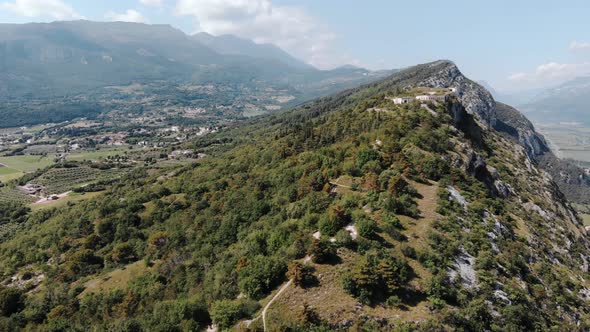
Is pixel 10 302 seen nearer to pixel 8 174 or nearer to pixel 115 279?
pixel 115 279

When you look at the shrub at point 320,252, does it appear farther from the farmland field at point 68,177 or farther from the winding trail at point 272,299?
the farmland field at point 68,177

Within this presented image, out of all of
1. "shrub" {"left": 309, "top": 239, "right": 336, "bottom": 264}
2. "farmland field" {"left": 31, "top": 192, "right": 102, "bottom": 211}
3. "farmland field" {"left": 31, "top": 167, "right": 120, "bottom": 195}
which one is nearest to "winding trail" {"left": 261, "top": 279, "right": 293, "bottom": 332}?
"shrub" {"left": 309, "top": 239, "right": 336, "bottom": 264}

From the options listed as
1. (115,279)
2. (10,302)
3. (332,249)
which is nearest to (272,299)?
(332,249)

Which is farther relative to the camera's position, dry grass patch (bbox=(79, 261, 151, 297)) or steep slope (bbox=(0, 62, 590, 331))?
dry grass patch (bbox=(79, 261, 151, 297))

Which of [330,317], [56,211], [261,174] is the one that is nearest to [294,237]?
[330,317]

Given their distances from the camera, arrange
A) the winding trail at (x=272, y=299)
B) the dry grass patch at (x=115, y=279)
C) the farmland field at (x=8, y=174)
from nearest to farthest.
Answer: the winding trail at (x=272, y=299) → the dry grass patch at (x=115, y=279) → the farmland field at (x=8, y=174)

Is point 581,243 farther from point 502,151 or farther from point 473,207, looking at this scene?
point 473,207

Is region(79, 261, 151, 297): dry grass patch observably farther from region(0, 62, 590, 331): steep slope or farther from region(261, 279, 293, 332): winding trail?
region(261, 279, 293, 332): winding trail

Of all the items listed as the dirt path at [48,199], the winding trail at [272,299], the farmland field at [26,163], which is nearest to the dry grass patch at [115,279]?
the winding trail at [272,299]
